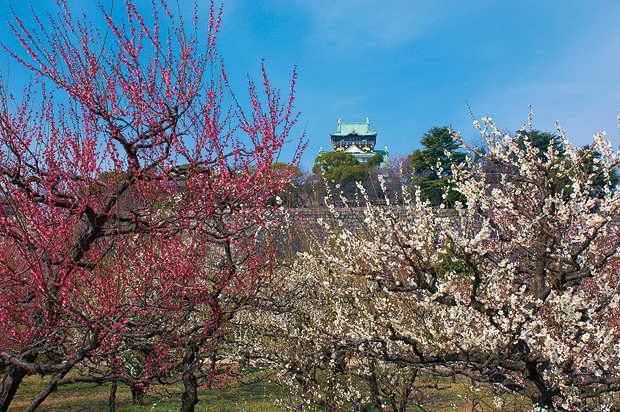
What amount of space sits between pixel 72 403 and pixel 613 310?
11.4m

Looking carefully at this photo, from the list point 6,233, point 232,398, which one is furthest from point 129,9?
point 232,398

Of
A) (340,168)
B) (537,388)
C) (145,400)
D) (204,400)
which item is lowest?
(145,400)

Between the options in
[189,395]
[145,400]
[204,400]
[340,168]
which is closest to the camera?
[189,395]

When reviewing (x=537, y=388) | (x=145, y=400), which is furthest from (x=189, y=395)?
(x=537, y=388)

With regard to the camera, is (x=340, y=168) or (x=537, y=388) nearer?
(x=537, y=388)

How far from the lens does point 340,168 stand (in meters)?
36.3

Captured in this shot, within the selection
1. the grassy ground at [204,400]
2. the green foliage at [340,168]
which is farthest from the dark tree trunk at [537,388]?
the green foliage at [340,168]

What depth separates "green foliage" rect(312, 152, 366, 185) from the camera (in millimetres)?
35719

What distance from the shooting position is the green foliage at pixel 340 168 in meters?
35.7

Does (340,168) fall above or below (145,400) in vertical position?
above

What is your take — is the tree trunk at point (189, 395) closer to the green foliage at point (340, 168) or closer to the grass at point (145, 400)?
the grass at point (145, 400)

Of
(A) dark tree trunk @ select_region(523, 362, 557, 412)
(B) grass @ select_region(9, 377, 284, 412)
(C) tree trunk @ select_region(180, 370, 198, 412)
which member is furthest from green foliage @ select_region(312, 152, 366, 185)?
(A) dark tree trunk @ select_region(523, 362, 557, 412)

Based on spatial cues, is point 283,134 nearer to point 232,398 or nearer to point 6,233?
point 6,233

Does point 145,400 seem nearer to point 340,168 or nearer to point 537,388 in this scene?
point 537,388
